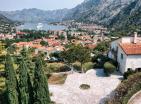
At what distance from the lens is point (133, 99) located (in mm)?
28547

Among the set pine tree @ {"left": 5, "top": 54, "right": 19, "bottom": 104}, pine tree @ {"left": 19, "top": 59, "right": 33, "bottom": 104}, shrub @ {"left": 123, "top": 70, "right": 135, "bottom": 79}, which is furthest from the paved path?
pine tree @ {"left": 5, "top": 54, "right": 19, "bottom": 104}

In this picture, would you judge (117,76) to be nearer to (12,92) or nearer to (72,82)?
(72,82)

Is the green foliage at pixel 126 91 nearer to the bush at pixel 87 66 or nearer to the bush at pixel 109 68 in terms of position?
the bush at pixel 109 68

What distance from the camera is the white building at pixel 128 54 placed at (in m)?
41.3

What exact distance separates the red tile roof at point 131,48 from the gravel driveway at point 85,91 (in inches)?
139

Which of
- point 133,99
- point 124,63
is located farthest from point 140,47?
point 133,99

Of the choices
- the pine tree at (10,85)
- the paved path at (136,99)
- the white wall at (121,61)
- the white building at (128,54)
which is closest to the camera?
the paved path at (136,99)

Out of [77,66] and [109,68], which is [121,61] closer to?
[109,68]

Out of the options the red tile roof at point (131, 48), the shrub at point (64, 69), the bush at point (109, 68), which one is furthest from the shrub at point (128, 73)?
the shrub at point (64, 69)

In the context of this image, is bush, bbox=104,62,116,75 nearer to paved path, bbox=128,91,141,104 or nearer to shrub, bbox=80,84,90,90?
shrub, bbox=80,84,90,90

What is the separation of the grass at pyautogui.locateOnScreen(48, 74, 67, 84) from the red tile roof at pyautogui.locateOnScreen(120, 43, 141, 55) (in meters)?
8.81

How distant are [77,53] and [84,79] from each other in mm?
9575

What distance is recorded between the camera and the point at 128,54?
41188mm

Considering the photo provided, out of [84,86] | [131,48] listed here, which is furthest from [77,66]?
[84,86]
